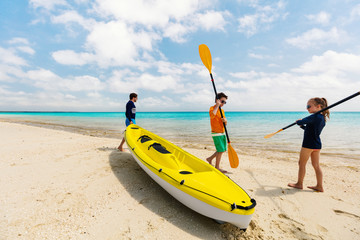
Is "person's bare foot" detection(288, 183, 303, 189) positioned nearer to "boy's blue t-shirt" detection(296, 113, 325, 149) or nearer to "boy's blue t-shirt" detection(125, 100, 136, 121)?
"boy's blue t-shirt" detection(296, 113, 325, 149)

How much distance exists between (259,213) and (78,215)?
3.20 m

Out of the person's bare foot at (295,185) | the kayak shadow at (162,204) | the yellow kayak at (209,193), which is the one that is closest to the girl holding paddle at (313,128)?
the person's bare foot at (295,185)

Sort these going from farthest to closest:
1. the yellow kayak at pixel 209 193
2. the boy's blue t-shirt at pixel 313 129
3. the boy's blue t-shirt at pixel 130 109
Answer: the boy's blue t-shirt at pixel 130 109
the boy's blue t-shirt at pixel 313 129
the yellow kayak at pixel 209 193

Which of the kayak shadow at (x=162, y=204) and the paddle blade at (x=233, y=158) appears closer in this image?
the kayak shadow at (x=162, y=204)

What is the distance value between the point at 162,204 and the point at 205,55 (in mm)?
4774

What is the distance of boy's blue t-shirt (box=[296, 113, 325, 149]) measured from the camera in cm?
341

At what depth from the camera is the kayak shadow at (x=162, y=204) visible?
264 cm

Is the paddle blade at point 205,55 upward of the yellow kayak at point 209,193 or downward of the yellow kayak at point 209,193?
upward

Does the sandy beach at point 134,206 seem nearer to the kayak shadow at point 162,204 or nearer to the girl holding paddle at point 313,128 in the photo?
the kayak shadow at point 162,204

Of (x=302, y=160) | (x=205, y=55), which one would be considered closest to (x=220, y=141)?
(x=302, y=160)

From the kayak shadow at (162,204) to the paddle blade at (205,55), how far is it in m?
4.03

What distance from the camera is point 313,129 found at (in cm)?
345

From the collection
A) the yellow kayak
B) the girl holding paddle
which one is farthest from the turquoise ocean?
the yellow kayak

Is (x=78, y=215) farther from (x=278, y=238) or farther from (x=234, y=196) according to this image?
(x=278, y=238)
